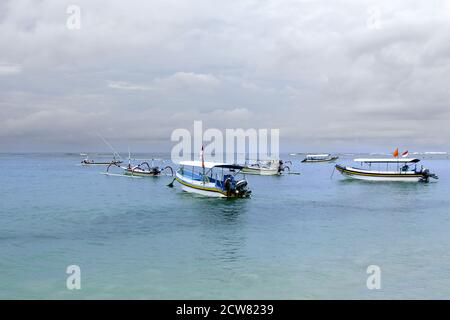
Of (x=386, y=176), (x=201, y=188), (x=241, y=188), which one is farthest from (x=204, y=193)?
(x=386, y=176)

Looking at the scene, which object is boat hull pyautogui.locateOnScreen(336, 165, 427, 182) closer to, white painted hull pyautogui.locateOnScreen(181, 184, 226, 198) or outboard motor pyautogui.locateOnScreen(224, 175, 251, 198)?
outboard motor pyautogui.locateOnScreen(224, 175, 251, 198)

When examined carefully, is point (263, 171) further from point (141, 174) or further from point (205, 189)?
point (205, 189)

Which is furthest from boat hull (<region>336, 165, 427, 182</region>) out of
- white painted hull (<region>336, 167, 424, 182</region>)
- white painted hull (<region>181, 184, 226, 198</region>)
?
white painted hull (<region>181, 184, 226, 198</region>)

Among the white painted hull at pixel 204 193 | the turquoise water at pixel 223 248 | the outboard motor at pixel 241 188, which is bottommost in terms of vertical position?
the turquoise water at pixel 223 248

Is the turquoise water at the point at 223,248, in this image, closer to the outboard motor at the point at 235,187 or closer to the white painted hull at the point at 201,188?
the white painted hull at the point at 201,188

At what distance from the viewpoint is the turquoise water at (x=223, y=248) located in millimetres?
17219

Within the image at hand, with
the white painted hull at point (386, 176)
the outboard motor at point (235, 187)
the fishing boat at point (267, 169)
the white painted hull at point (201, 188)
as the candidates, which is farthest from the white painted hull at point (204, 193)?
the fishing boat at point (267, 169)

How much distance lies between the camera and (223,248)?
2394 centimetres

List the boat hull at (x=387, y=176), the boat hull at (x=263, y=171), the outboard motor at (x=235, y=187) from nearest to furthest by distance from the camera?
the outboard motor at (x=235, y=187) < the boat hull at (x=387, y=176) < the boat hull at (x=263, y=171)

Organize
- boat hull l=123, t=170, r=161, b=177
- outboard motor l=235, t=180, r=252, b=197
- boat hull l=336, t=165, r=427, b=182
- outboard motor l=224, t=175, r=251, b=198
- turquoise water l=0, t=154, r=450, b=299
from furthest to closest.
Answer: boat hull l=123, t=170, r=161, b=177 < boat hull l=336, t=165, r=427, b=182 < outboard motor l=235, t=180, r=252, b=197 < outboard motor l=224, t=175, r=251, b=198 < turquoise water l=0, t=154, r=450, b=299

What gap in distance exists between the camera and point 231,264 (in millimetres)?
20547

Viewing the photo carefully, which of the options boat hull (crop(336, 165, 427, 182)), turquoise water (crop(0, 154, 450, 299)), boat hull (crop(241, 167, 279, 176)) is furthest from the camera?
boat hull (crop(241, 167, 279, 176))

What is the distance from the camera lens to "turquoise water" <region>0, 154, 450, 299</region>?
56.5 feet
